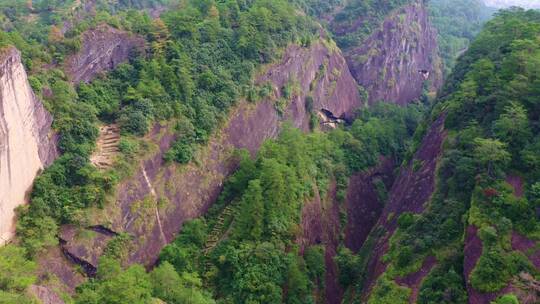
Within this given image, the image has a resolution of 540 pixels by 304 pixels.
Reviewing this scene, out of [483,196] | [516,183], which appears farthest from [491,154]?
[483,196]

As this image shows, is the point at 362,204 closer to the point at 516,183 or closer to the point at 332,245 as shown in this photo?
the point at 332,245

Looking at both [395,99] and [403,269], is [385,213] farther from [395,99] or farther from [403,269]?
[395,99]

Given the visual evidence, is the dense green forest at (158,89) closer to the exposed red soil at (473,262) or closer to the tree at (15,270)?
the tree at (15,270)

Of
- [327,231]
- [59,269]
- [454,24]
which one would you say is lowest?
[327,231]

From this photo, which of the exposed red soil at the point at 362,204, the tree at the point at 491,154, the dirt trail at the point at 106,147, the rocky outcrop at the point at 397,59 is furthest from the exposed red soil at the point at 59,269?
the rocky outcrop at the point at 397,59

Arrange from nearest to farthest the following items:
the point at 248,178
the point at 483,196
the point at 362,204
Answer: the point at 483,196 < the point at 248,178 < the point at 362,204
